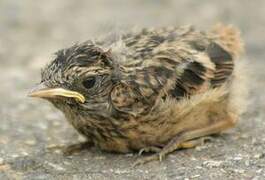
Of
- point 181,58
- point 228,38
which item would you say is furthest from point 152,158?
point 228,38

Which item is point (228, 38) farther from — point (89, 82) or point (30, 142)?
point (30, 142)

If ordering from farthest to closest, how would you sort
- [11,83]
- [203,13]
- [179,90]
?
[203,13]
[11,83]
[179,90]

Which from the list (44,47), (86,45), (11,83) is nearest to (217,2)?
(44,47)

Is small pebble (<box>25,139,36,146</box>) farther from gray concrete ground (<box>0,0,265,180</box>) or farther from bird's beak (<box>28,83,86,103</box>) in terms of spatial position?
bird's beak (<box>28,83,86,103</box>)

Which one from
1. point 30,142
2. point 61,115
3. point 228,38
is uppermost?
point 228,38

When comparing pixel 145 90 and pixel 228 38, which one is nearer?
pixel 145 90

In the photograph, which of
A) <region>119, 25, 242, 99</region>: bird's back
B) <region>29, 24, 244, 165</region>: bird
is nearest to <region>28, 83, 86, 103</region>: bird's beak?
<region>29, 24, 244, 165</region>: bird

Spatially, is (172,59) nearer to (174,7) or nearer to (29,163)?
(29,163)

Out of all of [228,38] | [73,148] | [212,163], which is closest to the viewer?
[212,163]
